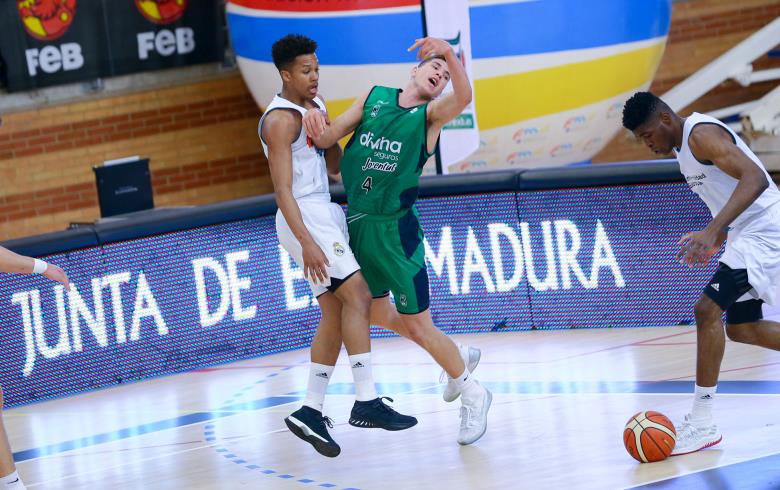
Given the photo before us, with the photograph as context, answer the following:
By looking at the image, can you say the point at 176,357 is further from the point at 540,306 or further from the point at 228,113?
the point at 228,113

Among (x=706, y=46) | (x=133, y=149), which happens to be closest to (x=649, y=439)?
(x=133, y=149)

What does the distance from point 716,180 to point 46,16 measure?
868cm

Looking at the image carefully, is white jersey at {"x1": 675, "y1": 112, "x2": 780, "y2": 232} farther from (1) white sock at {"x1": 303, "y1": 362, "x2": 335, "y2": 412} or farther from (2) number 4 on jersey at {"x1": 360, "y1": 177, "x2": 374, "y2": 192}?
(1) white sock at {"x1": 303, "y1": 362, "x2": 335, "y2": 412}

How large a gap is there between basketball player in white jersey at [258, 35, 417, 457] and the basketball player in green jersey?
0.14 m

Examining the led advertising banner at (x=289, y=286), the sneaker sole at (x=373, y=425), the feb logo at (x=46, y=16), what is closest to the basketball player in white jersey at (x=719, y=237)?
the sneaker sole at (x=373, y=425)

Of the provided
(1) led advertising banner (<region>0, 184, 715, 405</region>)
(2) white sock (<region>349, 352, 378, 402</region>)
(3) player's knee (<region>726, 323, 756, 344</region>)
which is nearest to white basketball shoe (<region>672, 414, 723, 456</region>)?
(3) player's knee (<region>726, 323, 756, 344</region>)

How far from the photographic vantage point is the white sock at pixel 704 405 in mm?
5805

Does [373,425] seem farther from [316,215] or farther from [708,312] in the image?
[708,312]

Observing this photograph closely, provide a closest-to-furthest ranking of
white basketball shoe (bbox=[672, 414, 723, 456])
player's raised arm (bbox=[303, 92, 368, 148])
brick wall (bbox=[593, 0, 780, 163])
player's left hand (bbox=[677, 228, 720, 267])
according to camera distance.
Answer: player's left hand (bbox=[677, 228, 720, 267]) < white basketball shoe (bbox=[672, 414, 723, 456]) < player's raised arm (bbox=[303, 92, 368, 148]) < brick wall (bbox=[593, 0, 780, 163])

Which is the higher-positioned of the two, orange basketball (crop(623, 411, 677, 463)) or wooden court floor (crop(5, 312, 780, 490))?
orange basketball (crop(623, 411, 677, 463))

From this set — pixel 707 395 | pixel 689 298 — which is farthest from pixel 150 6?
pixel 707 395

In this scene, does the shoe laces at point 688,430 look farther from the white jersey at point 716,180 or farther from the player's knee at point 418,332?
the player's knee at point 418,332

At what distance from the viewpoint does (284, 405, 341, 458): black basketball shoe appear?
622 centimetres

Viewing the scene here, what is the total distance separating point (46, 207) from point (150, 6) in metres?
2.26
